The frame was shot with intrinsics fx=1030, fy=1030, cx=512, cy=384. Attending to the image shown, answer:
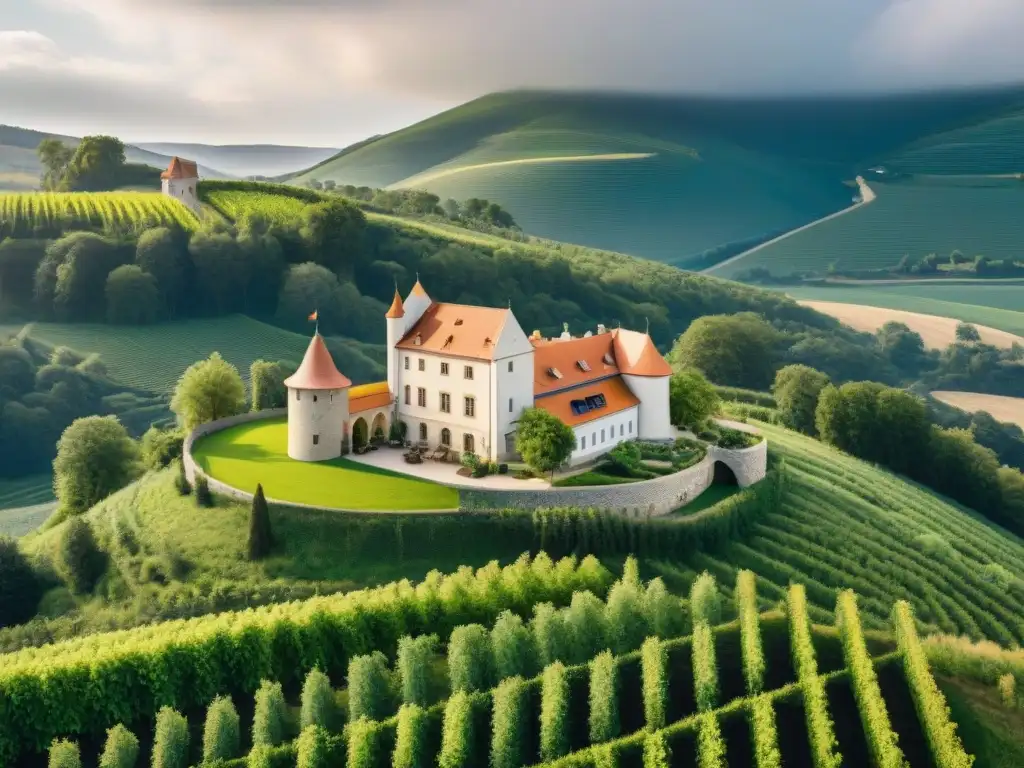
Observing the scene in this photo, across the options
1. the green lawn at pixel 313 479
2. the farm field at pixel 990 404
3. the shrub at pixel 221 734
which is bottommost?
the farm field at pixel 990 404

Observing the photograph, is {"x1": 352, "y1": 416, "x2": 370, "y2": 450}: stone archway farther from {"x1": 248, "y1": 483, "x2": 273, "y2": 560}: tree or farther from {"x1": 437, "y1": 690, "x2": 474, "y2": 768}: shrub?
{"x1": 437, "y1": 690, "x2": 474, "y2": 768}: shrub

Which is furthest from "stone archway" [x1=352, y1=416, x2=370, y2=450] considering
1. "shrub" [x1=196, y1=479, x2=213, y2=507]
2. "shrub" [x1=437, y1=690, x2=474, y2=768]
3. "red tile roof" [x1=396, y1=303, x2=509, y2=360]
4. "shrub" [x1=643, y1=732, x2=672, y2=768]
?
"shrub" [x1=643, y1=732, x2=672, y2=768]

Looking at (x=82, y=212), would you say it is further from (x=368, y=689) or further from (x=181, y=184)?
(x=368, y=689)

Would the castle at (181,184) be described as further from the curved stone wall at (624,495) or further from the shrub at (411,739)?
the shrub at (411,739)

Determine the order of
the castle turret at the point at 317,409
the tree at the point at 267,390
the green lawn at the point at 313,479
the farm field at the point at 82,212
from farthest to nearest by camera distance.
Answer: the farm field at the point at 82,212
the tree at the point at 267,390
the castle turret at the point at 317,409
the green lawn at the point at 313,479

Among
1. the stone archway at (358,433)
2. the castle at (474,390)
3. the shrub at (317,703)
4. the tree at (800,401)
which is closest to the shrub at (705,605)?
the shrub at (317,703)

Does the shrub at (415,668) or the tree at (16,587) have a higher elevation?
the shrub at (415,668)
